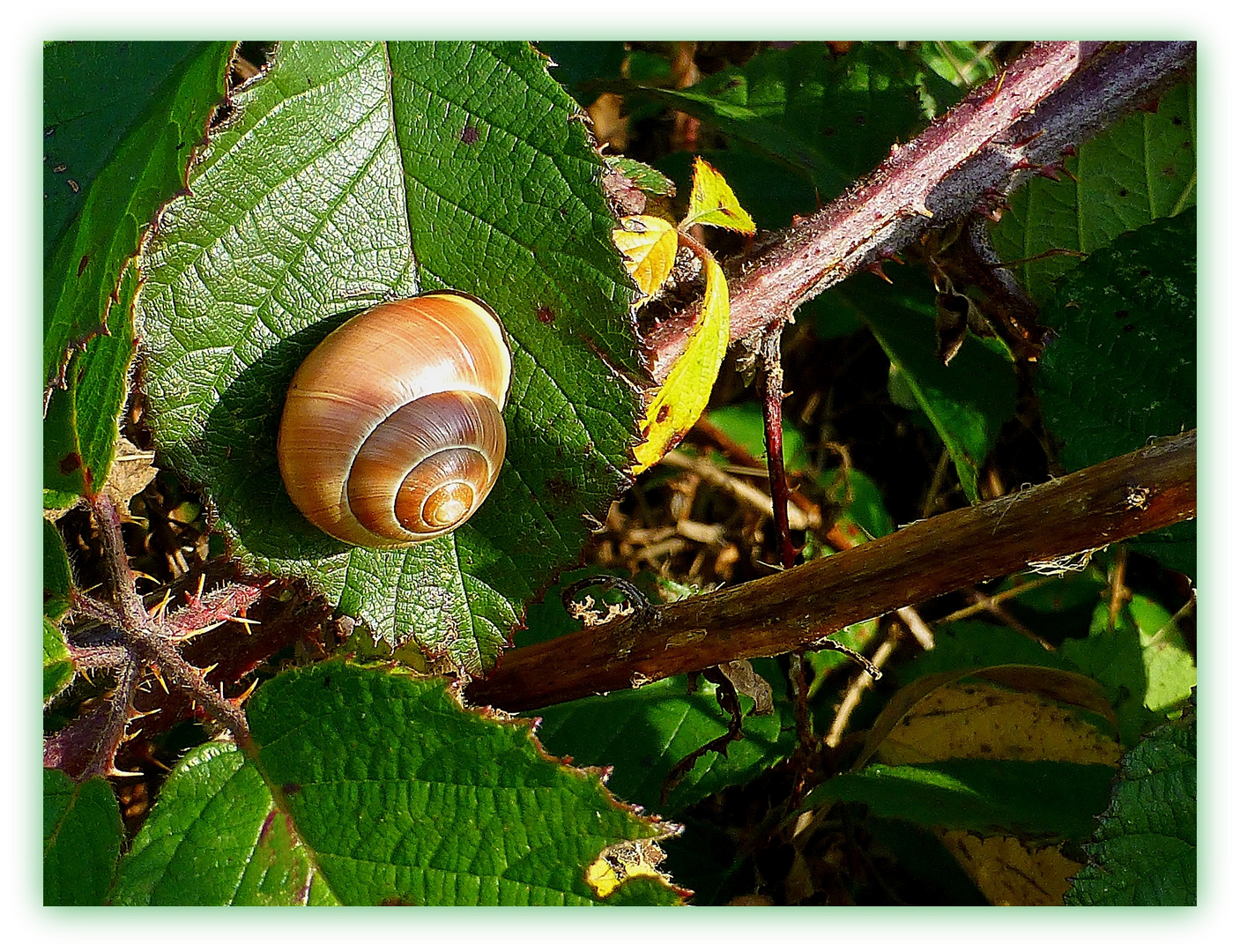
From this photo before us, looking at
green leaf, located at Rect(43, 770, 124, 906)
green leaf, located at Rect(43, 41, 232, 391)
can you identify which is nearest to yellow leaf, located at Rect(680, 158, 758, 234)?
green leaf, located at Rect(43, 41, 232, 391)

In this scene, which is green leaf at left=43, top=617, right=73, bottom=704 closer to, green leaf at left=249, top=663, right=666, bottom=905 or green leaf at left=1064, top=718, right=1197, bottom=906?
green leaf at left=249, top=663, right=666, bottom=905

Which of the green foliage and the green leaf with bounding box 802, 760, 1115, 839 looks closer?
the green foliage

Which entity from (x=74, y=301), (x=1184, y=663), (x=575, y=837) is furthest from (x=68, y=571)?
(x=1184, y=663)

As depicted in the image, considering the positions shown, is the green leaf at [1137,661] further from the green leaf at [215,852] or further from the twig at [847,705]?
the green leaf at [215,852]

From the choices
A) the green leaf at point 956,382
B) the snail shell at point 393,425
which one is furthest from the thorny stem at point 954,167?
the snail shell at point 393,425

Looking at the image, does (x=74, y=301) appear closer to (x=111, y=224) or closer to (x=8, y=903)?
(x=111, y=224)

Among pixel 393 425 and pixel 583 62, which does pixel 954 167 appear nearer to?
pixel 583 62
